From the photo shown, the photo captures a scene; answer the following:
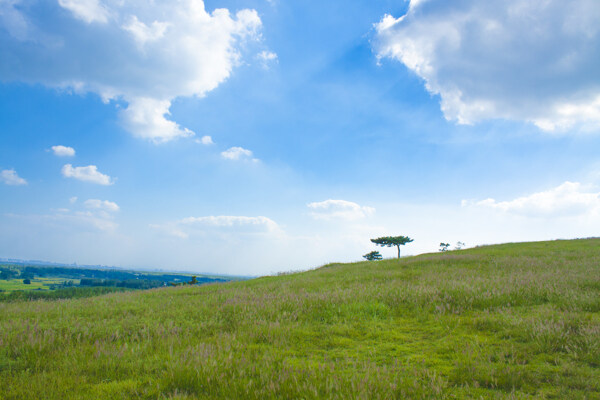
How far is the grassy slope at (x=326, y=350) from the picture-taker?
169 inches

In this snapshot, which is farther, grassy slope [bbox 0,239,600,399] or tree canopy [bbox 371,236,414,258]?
tree canopy [bbox 371,236,414,258]

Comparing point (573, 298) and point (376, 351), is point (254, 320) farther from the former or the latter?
point (573, 298)

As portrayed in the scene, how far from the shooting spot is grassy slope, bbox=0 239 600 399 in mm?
4289

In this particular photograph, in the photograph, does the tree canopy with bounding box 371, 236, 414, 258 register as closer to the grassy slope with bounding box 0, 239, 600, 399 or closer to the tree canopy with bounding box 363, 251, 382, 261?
the tree canopy with bounding box 363, 251, 382, 261

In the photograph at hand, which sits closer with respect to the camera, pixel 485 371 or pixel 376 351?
pixel 485 371

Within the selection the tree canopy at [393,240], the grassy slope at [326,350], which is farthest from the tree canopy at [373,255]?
the grassy slope at [326,350]

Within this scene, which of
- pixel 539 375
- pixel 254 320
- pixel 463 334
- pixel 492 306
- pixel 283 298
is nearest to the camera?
pixel 539 375

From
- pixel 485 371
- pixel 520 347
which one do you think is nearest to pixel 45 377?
pixel 485 371

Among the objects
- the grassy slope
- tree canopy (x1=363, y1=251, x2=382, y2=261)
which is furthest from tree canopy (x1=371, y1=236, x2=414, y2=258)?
the grassy slope

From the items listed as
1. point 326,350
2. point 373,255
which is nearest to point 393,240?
point 373,255

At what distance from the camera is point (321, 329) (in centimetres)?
758

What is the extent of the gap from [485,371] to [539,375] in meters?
0.74

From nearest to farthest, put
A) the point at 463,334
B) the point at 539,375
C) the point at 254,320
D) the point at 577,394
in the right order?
the point at 577,394, the point at 539,375, the point at 463,334, the point at 254,320

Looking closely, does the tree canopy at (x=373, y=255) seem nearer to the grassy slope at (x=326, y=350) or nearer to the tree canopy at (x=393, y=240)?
the tree canopy at (x=393, y=240)
